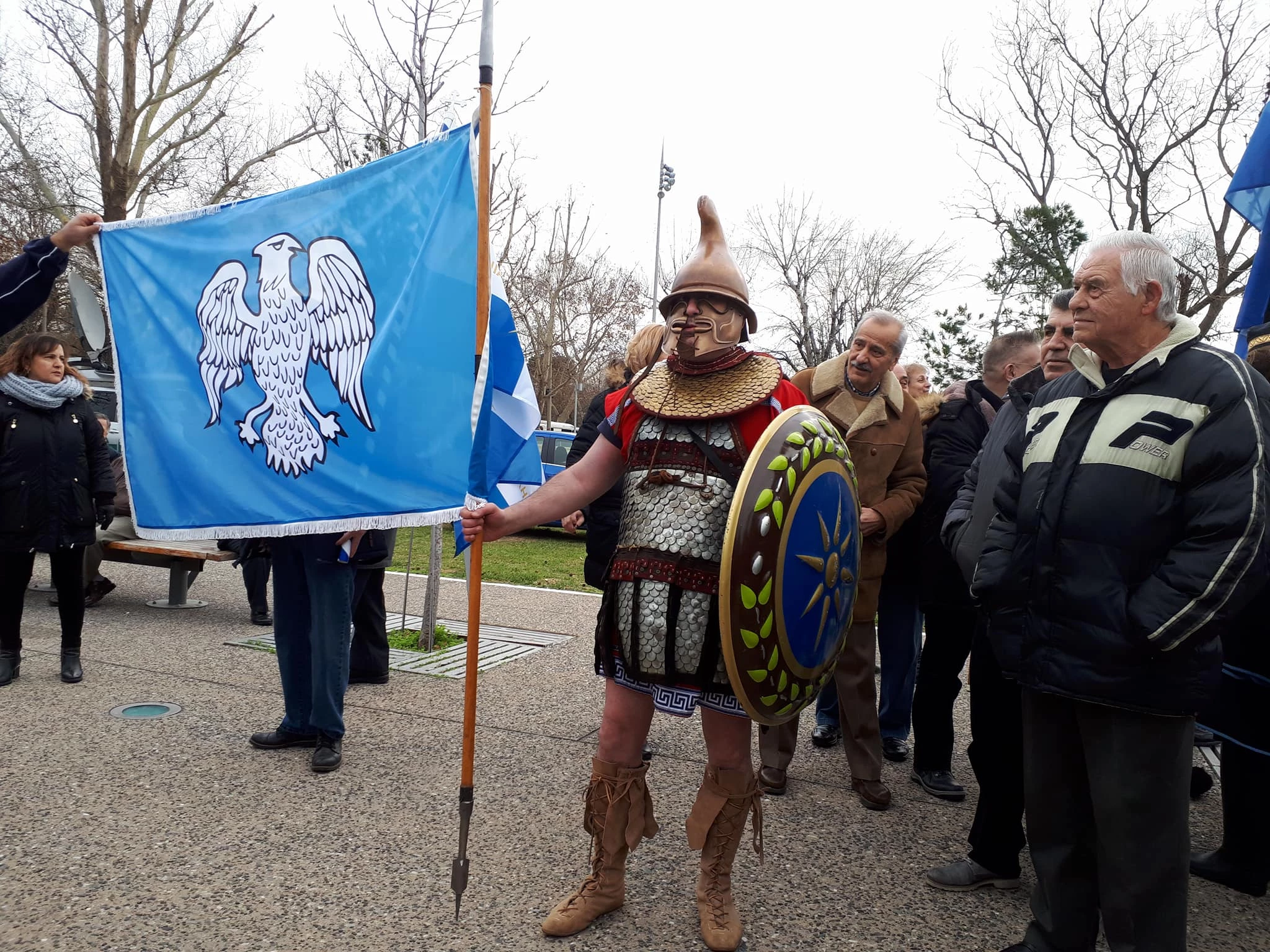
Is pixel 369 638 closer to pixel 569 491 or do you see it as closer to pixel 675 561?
pixel 569 491

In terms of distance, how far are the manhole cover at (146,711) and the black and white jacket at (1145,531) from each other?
3.99m

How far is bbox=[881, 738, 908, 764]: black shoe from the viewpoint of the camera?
439 centimetres

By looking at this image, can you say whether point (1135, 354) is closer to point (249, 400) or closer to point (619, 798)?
point (619, 798)

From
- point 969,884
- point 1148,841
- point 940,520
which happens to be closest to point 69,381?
point 940,520

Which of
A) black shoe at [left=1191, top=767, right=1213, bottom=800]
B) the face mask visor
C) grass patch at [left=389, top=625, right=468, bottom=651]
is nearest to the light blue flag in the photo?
the face mask visor

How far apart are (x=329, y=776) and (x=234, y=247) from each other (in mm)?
2395

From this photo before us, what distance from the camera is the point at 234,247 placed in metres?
4.12

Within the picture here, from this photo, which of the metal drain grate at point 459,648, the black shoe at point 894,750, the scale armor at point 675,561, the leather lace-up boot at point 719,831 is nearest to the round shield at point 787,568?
the scale armor at point 675,561

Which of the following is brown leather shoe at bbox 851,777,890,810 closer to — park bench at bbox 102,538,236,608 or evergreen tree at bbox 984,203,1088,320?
park bench at bbox 102,538,236,608

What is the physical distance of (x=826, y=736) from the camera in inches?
179

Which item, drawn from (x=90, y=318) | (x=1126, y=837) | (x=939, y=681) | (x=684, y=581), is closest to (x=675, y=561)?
(x=684, y=581)

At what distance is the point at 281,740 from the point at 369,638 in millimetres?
1221

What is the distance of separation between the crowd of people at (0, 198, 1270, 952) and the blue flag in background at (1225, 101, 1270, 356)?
994 millimetres

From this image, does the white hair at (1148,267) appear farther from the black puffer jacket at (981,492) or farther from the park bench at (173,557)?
the park bench at (173,557)
